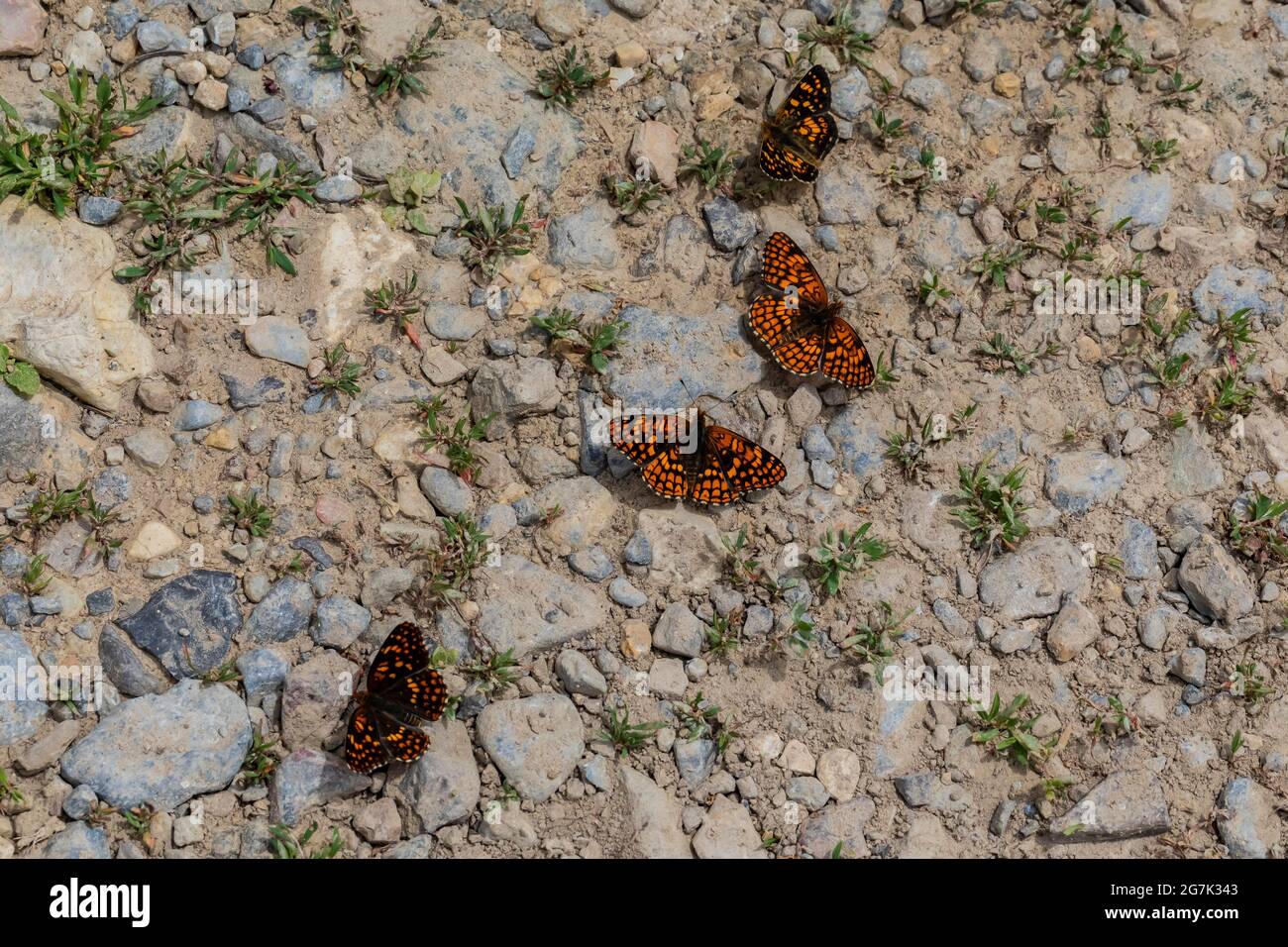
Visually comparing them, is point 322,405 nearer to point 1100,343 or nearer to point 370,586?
point 370,586

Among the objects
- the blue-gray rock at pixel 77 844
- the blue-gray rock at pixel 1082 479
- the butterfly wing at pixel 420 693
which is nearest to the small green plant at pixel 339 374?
the butterfly wing at pixel 420 693

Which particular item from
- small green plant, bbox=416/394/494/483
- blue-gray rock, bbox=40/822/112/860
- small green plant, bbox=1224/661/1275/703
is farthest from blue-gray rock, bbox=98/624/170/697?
small green plant, bbox=1224/661/1275/703

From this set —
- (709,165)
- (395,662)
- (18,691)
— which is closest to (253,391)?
(395,662)

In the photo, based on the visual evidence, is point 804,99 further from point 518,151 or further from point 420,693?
point 420,693

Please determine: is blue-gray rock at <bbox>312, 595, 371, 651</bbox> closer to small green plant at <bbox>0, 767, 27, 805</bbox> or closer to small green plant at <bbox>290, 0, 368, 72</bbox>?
small green plant at <bbox>0, 767, 27, 805</bbox>

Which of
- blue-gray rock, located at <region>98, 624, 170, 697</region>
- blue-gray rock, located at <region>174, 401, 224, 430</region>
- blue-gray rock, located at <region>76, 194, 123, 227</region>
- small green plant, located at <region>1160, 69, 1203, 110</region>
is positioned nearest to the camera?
blue-gray rock, located at <region>98, 624, 170, 697</region>

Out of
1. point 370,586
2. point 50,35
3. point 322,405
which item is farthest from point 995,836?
point 50,35
